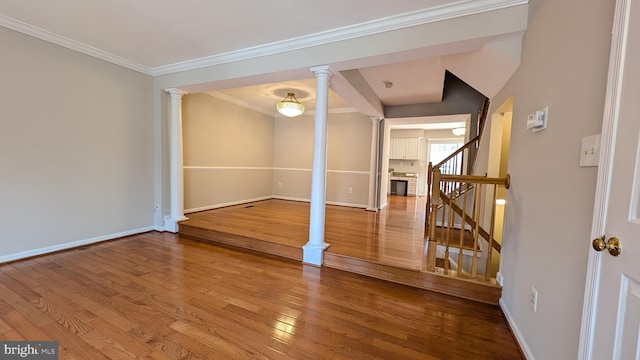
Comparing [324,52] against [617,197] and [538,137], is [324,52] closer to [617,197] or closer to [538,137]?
[538,137]

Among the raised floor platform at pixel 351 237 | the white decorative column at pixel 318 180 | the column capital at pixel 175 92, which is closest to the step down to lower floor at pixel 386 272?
the raised floor platform at pixel 351 237

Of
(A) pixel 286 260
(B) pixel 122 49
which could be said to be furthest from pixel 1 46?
(A) pixel 286 260

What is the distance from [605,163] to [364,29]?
2.13m

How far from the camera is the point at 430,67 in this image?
10.9ft

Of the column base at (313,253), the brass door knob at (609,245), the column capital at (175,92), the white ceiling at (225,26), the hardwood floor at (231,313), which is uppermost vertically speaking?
the white ceiling at (225,26)

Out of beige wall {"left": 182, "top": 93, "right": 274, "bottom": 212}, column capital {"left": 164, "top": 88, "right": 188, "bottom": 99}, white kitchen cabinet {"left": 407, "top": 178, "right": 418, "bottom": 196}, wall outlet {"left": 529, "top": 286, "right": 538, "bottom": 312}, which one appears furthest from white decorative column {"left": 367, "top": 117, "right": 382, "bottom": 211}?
wall outlet {"left": 529, "top": 286, "right": 538, "bottom": 312}

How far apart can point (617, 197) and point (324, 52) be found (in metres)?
2.48

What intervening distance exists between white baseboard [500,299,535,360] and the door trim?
2.02 feet

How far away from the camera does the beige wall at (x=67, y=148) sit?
2.65 m

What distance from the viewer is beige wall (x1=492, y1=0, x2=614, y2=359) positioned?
1113 millimetres

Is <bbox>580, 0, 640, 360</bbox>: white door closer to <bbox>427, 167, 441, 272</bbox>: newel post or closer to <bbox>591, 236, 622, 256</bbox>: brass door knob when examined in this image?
<bbox>591, 236, 622, 256</bbox>: brass door knob

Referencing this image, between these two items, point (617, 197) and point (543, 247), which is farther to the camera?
point (543, 247)

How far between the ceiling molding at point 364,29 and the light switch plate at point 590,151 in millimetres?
1478

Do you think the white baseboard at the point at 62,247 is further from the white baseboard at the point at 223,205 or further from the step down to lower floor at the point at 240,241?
the white baseboard at the point at 223,205
